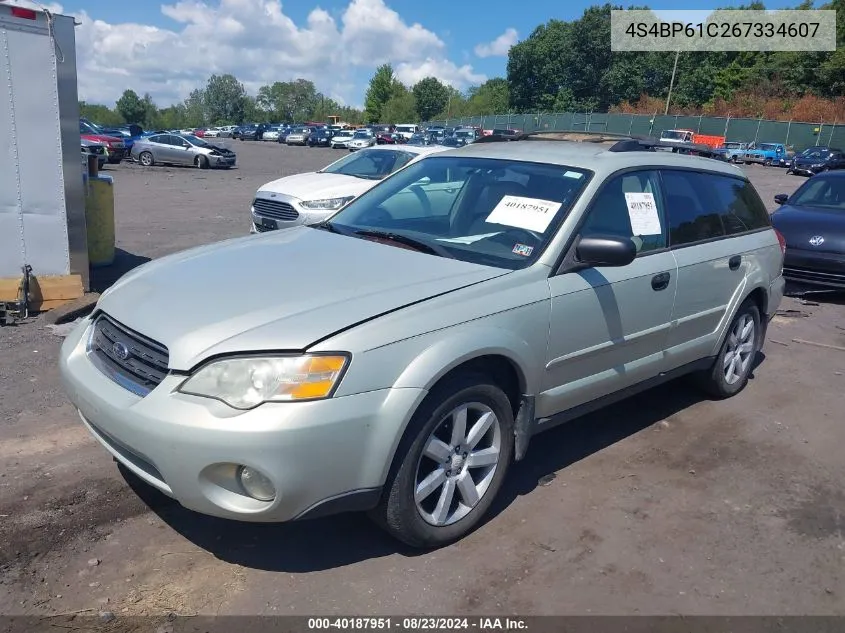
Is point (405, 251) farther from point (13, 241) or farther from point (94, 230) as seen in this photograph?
point (94, 230)

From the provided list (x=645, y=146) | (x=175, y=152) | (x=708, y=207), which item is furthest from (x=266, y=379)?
(x=175, y=152)

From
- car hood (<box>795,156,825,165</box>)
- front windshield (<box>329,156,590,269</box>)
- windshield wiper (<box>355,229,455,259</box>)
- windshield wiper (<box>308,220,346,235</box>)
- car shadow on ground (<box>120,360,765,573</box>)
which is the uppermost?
car hood (<box>795,156,825,165</box>)

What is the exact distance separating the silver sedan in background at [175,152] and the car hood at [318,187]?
65.2 ft

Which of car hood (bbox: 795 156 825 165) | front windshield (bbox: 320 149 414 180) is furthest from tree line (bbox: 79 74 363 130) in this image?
front windshield (bbox: 320 149 414 180)

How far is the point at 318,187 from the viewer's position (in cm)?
1049

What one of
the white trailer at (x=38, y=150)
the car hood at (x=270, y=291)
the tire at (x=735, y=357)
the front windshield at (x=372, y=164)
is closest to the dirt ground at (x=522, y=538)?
the tire at (x=735, y=357)

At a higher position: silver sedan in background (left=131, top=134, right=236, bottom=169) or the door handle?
the door handle

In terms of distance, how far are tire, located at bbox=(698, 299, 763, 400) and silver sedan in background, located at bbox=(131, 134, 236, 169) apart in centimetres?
2704

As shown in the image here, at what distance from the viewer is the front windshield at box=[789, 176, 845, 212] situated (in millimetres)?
9656

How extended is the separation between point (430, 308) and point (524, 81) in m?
95.9

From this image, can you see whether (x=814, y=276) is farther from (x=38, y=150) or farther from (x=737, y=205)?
(x=38, y=150)

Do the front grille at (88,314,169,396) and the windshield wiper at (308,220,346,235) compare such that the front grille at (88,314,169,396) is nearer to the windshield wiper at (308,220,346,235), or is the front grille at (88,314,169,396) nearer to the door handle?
the windshield wiper at (308,220,346,235)

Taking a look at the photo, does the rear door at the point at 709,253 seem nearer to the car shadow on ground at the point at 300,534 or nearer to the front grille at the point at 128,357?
the car shadow on ground at the point at 300,534

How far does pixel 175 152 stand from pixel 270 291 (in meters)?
28.7
